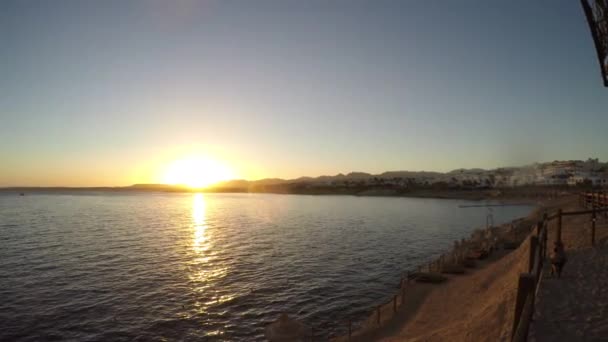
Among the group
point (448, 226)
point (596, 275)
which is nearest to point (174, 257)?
point (596, 275)

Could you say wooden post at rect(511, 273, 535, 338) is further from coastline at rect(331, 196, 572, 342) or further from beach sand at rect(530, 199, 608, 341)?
coastline at rect(331, 196, 572, 342)

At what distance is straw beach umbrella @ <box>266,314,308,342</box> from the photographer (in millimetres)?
19672

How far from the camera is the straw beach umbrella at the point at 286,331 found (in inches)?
774

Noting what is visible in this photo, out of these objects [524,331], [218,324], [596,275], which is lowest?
[218,324]

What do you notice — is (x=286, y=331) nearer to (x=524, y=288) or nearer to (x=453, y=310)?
(x=453, y=310)

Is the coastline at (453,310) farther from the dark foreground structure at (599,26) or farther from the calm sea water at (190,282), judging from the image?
the dark foreground structure at (599,26)

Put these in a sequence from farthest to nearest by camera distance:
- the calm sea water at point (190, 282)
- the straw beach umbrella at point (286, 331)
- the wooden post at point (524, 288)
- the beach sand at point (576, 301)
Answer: the calm sea water at point (190, 282), the straw beach umbrella at point (286, 331), the beach sand at point (576, 301), the wooden post at point (524, 288)

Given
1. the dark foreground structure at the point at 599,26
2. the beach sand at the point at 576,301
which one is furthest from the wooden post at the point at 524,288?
the dark foreground structure at the point at 599,26

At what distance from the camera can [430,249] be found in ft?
161

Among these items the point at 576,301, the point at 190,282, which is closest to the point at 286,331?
the point at 576,301

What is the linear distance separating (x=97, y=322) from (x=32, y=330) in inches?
146

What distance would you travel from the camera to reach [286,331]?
65.6 ft

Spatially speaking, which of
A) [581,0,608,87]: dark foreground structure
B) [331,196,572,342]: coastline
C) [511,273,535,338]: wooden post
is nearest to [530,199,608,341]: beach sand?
[331,196,572,342]: coastline

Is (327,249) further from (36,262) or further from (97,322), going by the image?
(36,262)
